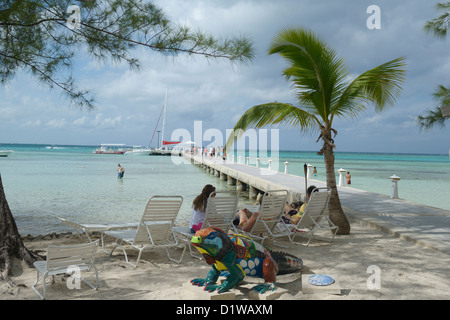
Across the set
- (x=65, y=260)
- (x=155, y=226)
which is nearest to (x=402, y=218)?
(x=155, y=226)

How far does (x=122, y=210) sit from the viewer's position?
13297mm

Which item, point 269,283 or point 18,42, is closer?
point 269,283

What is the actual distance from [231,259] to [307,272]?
157 cm

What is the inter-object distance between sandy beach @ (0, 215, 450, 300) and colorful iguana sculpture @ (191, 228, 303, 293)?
16 centimetres

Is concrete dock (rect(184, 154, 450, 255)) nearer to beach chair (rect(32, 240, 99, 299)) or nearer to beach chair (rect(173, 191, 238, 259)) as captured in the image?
beach chair (rect(173, 191, 238, 259))

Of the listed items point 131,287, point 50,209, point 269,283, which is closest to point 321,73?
point 269,283

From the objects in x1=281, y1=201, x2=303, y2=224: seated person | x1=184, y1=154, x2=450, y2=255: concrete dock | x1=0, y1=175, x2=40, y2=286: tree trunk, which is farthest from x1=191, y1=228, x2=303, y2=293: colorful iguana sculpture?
x1=184, y1=154, x2=450, y2=255: concrete dock

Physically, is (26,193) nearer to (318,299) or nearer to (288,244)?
(288,244)

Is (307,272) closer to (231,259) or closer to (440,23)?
(231,259)

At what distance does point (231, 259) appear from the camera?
145 inches

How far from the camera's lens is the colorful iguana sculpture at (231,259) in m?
3.57

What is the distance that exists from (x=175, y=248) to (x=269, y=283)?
103 inches

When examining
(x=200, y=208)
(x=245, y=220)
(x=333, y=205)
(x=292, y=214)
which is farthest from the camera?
(x=292, y=214)

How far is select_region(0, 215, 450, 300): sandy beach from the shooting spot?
3967mm
